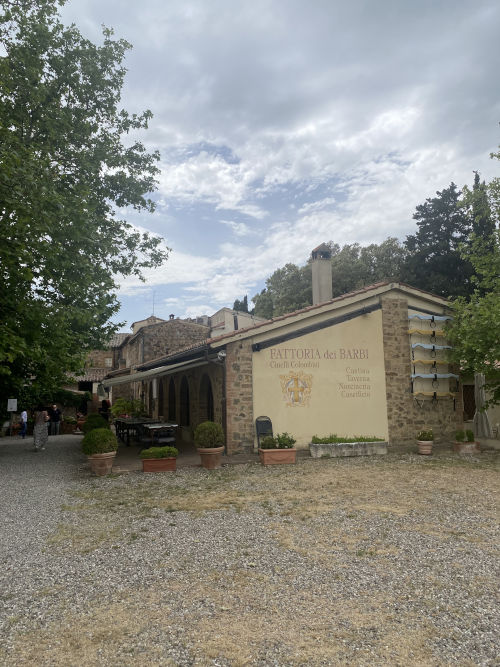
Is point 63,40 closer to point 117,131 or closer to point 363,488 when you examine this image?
point 117,131

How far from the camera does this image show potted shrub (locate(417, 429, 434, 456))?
1169 cm

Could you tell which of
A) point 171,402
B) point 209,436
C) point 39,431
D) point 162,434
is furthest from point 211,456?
point 171,402

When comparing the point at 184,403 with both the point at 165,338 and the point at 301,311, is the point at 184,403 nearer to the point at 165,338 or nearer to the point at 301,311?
the point at 301,311

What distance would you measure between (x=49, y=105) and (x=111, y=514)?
11.3 meters

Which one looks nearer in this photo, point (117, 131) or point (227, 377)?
point (227, 377)

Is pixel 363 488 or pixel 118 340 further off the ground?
pixel 118 340

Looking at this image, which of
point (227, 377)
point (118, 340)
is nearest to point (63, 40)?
point (227, 377)

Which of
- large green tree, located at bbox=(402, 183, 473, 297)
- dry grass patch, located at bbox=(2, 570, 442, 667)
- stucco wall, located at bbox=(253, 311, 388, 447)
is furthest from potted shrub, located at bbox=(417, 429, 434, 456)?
large green tree, located at bbox=(402, 183, 473, 297)

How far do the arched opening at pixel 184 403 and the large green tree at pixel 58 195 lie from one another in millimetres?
4255

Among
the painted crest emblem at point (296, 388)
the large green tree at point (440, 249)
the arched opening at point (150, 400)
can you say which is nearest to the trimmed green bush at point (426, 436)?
the painted crest emblem at point (296, 388)

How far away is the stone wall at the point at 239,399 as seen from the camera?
1104cm

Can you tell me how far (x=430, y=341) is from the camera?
13352 mm

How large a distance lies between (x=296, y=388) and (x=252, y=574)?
757 cm

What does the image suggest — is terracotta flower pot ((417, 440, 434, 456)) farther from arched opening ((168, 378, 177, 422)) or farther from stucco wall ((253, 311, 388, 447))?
arched opening ((168, 378, 177, 422))
